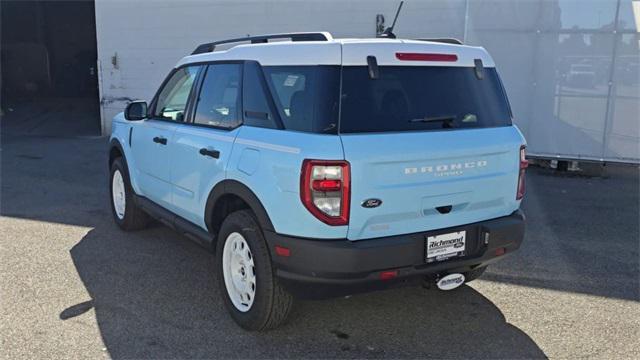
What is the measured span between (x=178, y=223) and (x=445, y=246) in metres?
2.16

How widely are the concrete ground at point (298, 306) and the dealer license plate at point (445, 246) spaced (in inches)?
23.4

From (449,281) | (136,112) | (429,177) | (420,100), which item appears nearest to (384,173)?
(429,177)

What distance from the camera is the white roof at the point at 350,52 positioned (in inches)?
124

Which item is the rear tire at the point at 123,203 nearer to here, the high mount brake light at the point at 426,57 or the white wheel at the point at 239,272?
the white wheel at the point at 239,272

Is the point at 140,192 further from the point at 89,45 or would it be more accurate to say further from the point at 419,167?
the point at 89,45

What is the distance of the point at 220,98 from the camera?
13.1 feet

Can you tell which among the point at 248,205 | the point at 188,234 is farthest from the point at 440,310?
the point at 188,234

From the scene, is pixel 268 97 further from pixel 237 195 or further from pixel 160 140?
pixel 160 140

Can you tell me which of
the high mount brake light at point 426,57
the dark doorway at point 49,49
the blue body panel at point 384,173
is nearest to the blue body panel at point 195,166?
the blue body panel at point 384,173

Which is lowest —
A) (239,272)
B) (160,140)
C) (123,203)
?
(123,203)

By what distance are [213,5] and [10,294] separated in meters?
9.24

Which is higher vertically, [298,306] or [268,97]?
[268,97]

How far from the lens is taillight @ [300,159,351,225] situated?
9.66 ft

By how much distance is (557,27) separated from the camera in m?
9.27
